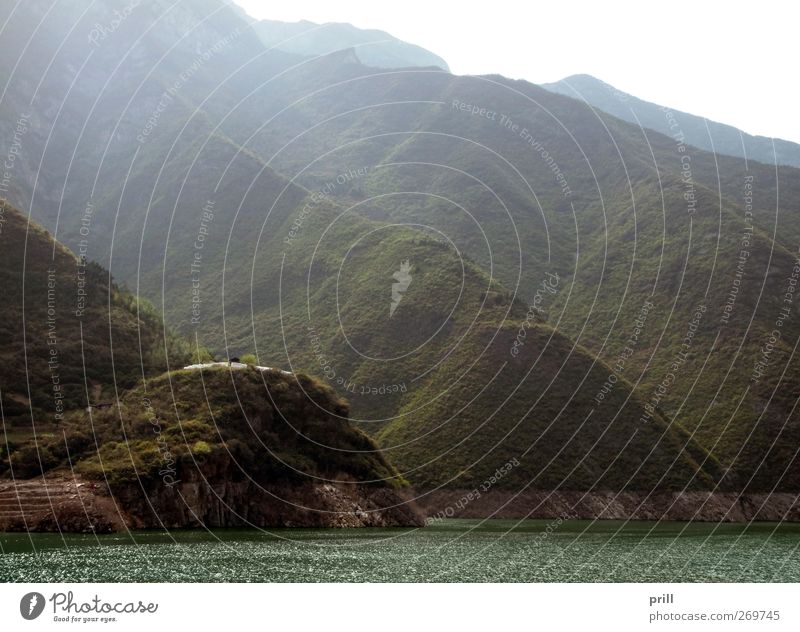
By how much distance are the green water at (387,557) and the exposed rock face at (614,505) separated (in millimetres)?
29699

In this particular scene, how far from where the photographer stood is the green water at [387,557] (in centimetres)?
4316

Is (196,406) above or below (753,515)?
above

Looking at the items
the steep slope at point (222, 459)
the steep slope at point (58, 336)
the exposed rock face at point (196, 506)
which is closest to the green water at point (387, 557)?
the exposed rock face at point (196, 506)

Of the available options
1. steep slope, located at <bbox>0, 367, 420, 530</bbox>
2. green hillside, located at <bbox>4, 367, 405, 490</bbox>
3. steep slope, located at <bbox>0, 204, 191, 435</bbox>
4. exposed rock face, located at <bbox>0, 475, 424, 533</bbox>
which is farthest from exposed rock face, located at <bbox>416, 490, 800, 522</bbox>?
steep slope, located at <bbox>0, 204, 191, 435</bbox>

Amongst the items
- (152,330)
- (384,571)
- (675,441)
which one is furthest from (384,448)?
(384,571)

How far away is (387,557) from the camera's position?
5516 cm

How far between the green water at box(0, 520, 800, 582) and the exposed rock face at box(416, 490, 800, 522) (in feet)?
97.4

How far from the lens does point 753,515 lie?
414 feet

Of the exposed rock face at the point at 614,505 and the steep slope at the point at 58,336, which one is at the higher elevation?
the steep slope at the point at 58,336

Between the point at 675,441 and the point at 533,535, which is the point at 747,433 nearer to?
the point at 675,441

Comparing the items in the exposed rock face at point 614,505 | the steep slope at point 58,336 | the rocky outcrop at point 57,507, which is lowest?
the exposed rock face at point 614,505

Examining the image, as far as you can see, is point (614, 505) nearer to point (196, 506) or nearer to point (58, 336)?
point (196, 506)

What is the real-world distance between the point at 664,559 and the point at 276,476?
→ 4014 centimetres

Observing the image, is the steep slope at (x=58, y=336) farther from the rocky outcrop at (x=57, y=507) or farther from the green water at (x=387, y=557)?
the green water at (x=387, y=557)
